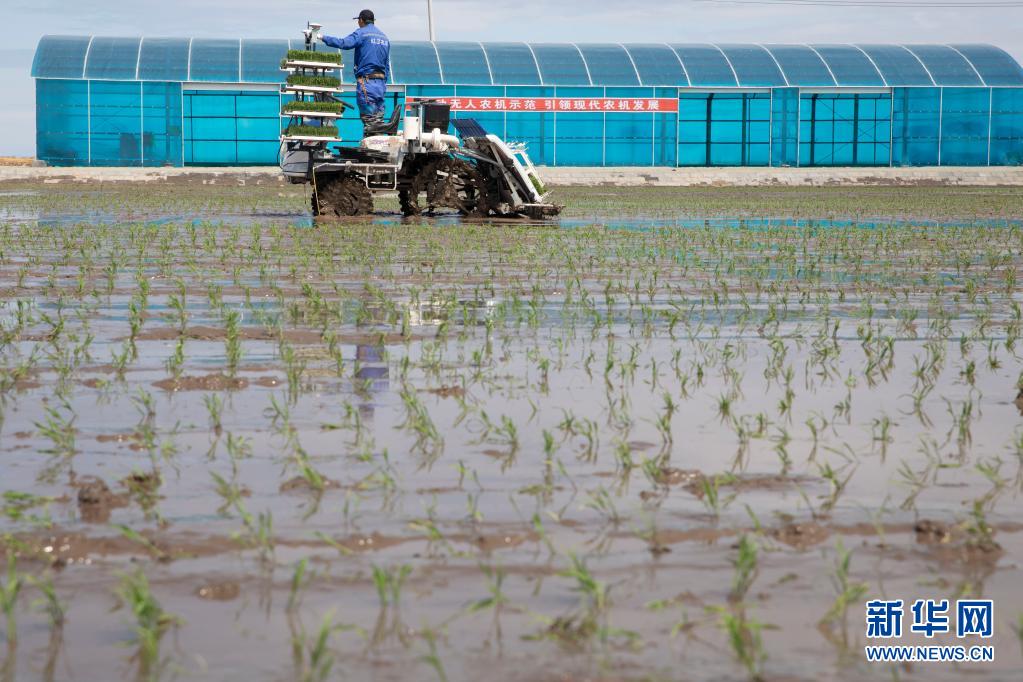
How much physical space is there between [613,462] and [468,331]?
361cm

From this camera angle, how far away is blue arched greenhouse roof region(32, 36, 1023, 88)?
48750 millimetres

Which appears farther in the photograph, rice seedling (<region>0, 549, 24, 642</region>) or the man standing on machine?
the man standing on machine

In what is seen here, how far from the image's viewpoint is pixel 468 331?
8.45 meters

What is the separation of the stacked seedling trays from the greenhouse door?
28361 mm

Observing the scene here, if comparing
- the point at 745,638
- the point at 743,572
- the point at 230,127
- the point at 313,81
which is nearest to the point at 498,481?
the point at 743,572

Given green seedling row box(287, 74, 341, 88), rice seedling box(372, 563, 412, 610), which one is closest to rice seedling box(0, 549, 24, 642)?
rice seedling box(372, 563, 412, 610)

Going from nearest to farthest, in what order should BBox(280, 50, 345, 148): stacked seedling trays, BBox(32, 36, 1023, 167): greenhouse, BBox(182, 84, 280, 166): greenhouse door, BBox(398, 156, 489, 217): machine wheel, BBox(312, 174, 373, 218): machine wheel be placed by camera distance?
BBox(280, 50, 345, 148): stacked seedling trays < BBox(312, 174, 373, 218): machine wheel < BBox(398, 156, 489, 217): machine wheel < BBox(32, 36, 1023, 167): greenhouse < BBox(182, 84, 280, 166): greenhouse door

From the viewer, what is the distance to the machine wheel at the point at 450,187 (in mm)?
22453

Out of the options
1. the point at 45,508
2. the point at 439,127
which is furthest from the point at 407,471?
the point at 439,127

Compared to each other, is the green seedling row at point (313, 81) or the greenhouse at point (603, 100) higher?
the green seedling row at point (313, 81)

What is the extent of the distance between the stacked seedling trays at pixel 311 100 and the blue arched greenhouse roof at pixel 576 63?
27.0 m

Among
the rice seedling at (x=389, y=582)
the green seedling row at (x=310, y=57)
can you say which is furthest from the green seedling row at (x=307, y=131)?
the rice seedling at (x=389, y=582)

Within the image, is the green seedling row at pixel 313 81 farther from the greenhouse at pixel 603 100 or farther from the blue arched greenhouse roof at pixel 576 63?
the blue arched greenhouse roof at pixel 576 63

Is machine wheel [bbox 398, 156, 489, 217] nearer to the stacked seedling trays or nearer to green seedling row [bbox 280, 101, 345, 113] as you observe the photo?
the stacked seedling trays
